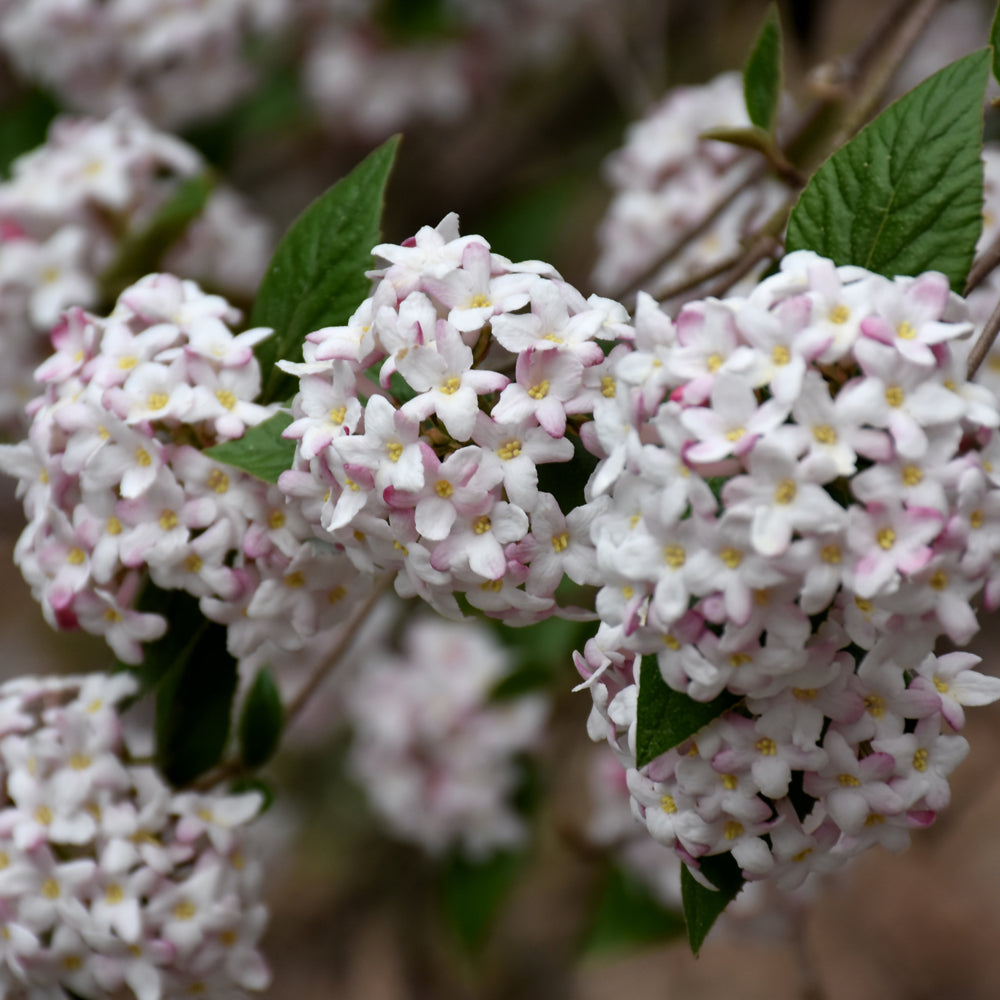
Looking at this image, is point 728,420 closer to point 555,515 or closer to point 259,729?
point 555,515

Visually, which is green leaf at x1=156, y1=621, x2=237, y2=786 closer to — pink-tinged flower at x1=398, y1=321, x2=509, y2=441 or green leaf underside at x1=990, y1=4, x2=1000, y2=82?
pink-tinged flower at x1=398, y1=321, x2=509, y2=441

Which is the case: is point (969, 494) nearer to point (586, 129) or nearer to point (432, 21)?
point (432, 21)

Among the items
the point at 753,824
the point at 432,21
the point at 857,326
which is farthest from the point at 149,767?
the point at 432,21

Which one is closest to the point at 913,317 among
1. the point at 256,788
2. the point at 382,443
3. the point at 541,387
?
the point at 541,387

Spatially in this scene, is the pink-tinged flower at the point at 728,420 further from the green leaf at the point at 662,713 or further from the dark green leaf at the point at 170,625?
the dark green leaf at the point at 170,625

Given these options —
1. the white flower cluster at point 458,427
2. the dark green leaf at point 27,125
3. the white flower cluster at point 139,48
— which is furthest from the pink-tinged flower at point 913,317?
the dark green leaf at point 27,125

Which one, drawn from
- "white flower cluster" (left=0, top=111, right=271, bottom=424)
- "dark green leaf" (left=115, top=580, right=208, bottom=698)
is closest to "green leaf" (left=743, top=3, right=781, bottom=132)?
"dark green leaf" (left=115, top=580, right=208, bottom=698)

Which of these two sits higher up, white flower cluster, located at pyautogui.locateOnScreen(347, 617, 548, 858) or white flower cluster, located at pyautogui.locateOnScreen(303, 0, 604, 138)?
white flower cluster, located at pyautogui.locateOnScreen(303, 0, 604, 138)
